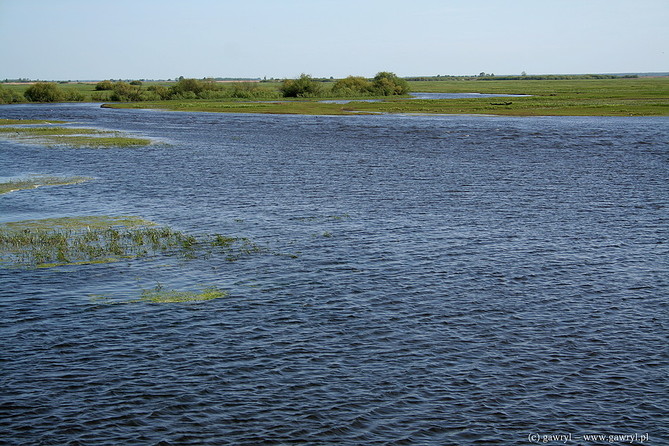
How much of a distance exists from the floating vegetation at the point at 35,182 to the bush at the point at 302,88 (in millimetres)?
136711

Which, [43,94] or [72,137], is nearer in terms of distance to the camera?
[72,137]

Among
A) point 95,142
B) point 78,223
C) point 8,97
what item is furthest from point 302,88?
point 78,223

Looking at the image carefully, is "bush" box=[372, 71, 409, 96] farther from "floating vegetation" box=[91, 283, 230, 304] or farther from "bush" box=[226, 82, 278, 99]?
"floating vegetation" box=[91, 283, 230, 304]

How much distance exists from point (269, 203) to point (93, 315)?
58.8 ft

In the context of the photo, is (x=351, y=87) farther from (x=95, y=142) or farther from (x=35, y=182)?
(x=35, y=182)

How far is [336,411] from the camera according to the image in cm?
1474

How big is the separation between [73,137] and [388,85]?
121 meters

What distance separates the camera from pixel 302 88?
182m

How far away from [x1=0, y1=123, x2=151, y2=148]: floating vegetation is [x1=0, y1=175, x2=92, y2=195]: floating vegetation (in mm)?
22119

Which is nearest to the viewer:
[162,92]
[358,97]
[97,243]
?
[97,243]

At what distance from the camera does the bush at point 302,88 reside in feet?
593

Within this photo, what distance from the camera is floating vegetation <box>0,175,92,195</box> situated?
4131cm

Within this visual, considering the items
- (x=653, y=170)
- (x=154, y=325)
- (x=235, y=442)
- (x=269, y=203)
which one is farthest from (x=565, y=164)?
(x=235, y=442)

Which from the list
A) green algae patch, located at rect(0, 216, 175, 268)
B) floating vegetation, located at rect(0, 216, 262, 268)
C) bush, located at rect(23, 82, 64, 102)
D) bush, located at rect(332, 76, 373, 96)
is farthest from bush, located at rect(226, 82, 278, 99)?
floating vegetation, located at rect(0, 216, 262, 268)
